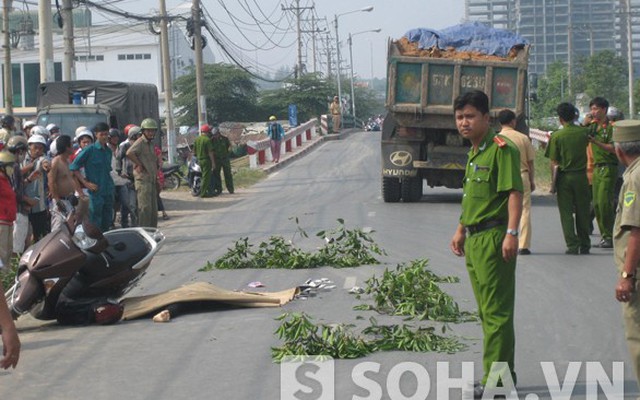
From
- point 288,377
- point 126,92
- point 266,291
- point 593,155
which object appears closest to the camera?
point 288,377

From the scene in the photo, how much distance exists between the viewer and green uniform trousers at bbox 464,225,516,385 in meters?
7.41

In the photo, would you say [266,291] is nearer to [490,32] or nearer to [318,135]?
[490,32]

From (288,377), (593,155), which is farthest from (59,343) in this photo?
(593,155)

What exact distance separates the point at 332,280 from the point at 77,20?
96.7 metres

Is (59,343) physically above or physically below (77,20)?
below

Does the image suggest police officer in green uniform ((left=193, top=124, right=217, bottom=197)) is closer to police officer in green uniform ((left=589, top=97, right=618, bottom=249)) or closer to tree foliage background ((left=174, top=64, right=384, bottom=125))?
police officer in green uniform ((left=589, top=97, right=618, bottom=249))

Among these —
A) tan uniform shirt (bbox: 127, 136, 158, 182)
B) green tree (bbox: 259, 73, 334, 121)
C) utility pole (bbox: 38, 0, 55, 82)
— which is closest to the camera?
tan uniform shirt (bbox: 127, 136, 158, 182)

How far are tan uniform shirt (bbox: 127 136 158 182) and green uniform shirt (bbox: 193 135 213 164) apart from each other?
968 cm

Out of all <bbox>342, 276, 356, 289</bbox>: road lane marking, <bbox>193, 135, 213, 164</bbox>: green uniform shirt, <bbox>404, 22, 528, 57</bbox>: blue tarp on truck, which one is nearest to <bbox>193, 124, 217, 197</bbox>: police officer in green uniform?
<bbox>193, 135, 213, 164</bbox>: green uniform shirt

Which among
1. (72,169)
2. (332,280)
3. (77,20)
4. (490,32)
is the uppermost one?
(77,20)

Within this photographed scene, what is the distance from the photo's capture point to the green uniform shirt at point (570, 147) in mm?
14328

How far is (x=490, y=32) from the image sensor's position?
2236cm

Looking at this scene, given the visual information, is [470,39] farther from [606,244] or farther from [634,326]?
[634,326]

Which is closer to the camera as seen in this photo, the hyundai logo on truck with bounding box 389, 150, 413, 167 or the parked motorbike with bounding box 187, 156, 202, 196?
the hyundai logo on truck with bounding box 389, 150, 413, 167
